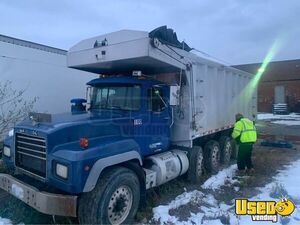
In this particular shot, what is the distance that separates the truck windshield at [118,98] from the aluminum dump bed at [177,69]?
570 mm

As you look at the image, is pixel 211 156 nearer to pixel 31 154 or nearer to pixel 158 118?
pixel 158 118

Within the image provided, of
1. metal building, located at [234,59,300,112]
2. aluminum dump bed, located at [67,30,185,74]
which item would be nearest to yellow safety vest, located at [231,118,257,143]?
aluminum dump bed, located at [67,30,185,74]

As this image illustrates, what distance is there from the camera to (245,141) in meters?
8.22

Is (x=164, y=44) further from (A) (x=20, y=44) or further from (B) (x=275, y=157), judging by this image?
(B) (x=275, y=157)

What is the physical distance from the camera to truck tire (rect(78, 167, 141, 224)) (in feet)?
14.1

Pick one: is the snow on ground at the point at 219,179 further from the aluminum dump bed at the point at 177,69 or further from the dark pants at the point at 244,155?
the aluminum dump bed at the point at 177,69

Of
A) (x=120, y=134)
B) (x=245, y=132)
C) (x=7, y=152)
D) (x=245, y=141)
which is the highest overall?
(x=120, y=134)

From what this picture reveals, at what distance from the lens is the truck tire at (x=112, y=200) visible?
169 inches

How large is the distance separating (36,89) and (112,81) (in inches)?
167

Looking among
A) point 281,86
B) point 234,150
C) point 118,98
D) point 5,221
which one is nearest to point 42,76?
point 118,98

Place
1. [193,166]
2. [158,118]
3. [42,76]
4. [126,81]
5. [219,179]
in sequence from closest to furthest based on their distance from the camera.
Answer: [126,81]
[158,118]
[193,166]
[219,179]
[42,76]

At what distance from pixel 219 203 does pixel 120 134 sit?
2.58 m

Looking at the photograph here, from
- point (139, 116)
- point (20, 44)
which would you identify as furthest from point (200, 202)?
point (20, 44)

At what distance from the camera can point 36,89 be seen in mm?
9203
